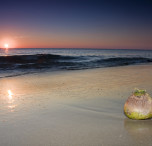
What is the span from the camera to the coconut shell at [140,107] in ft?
11.4

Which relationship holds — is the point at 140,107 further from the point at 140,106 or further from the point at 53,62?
the point at 53,62

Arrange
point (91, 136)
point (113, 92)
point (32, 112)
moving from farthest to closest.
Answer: point (113, 92), point (32, 112), point (91, 136)

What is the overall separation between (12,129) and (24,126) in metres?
0.23

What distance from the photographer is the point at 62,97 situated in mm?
5719

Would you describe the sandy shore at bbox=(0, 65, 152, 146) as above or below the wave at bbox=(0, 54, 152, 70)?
below

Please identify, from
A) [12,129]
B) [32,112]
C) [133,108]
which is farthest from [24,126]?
[133,108]

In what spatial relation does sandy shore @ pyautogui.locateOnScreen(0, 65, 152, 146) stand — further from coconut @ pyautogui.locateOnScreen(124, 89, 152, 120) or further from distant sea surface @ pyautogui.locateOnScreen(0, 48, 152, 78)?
distant sea surface @ pyautogui.locateOnScreen(0, 48, 152, 78)

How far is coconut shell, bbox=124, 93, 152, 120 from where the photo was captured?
3482 mm

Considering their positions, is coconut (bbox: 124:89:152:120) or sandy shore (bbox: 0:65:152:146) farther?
coconut (bbox: 124:89:152:120)

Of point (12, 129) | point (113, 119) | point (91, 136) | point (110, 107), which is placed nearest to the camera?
point (91, 136)

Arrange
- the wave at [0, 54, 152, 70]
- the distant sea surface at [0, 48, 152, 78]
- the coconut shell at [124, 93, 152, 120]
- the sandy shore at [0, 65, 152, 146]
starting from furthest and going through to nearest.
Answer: the wave at [0, 54, 152, 70]
the distant sea surface at [0, 48, 152, 78]
the coconut shell at [124, 93, 152, 120]
the sandy shore at [0, 65, 152, 146]

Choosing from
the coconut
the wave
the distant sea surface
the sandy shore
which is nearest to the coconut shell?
the coconut

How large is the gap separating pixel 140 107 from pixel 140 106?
3cm

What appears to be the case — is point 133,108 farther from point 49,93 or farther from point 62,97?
point 49,93
